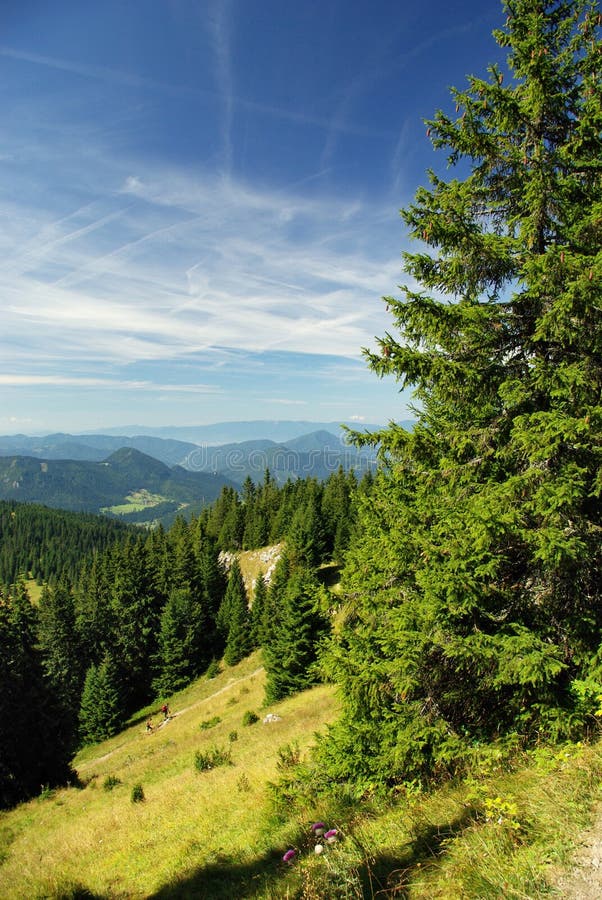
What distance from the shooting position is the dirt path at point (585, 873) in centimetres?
354

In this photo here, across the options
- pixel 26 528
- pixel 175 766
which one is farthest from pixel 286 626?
pixel 26 528

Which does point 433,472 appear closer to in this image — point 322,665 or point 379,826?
point 322,665

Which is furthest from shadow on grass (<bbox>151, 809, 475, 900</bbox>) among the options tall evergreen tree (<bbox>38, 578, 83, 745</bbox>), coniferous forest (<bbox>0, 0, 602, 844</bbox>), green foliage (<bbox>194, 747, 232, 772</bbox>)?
tall evergreen tree (<bbox>38, 578, 83, 745</bbox>)

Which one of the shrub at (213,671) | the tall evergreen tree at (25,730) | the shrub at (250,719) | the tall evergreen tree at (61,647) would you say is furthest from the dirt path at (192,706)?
the shrub at (250,719)

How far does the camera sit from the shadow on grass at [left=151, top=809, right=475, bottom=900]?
185 inches

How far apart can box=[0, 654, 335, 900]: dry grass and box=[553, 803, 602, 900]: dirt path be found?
20.1 ft

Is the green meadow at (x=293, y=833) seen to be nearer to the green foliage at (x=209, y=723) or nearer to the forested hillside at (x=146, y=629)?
the forested hillside at (x=146, y=629)

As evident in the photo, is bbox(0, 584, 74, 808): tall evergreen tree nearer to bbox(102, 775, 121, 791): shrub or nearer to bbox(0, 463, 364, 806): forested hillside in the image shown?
bbox(0, 463, 364, 806): forested hillside

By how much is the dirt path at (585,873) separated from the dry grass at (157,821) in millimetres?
6124

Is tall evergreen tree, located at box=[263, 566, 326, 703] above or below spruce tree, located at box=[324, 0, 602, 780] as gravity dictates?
below

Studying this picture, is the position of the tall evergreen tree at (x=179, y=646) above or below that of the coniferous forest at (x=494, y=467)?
below

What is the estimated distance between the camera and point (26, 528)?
618 ft

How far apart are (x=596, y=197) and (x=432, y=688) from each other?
864cm

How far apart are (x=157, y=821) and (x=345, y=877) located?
11.0m
